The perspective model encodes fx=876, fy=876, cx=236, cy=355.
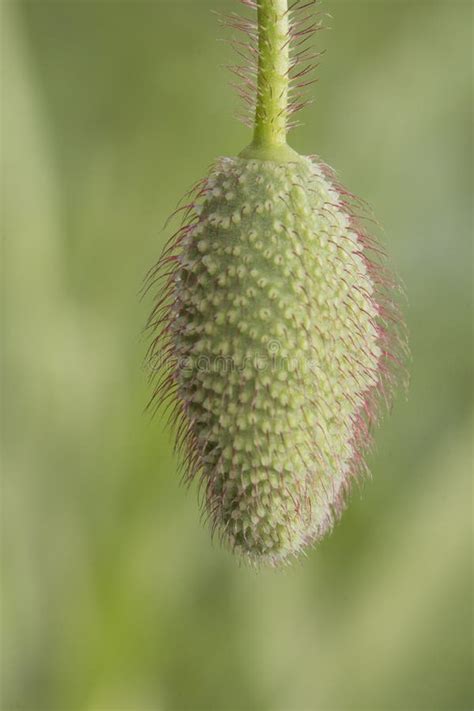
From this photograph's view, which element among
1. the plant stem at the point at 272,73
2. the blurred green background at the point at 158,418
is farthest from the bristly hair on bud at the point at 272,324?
the blurred green background at the point at 158,418

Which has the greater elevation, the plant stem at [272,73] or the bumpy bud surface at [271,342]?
the plant stem at [272,73]

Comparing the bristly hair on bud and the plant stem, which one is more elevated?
the plant stem

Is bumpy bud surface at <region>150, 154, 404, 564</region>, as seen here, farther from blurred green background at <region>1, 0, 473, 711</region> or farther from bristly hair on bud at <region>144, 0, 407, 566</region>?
blurred green background at <region>1, 0, 473, 711</region>

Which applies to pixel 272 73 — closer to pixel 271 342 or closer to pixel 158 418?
pixel 271 342

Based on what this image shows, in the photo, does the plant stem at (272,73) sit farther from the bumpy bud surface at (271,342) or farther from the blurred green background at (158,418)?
the blurred green background at (158,418)

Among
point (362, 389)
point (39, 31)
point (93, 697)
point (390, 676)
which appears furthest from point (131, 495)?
point (362, 389)

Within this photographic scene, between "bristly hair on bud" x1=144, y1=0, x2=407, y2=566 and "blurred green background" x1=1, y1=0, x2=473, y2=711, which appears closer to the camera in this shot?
"bristly hair on bud" x1=144, y1=0, x2=407, y2=566

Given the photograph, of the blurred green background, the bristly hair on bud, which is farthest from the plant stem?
the blurred green background

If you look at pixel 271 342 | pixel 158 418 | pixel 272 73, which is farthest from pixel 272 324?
pixel 158 418
